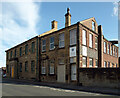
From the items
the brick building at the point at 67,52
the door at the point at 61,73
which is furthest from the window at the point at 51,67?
the door at the point at 61,73

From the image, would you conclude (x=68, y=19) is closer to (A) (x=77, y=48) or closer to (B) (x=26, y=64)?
(A) (x=77, y=48)

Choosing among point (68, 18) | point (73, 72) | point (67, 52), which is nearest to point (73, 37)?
point (67, 52)

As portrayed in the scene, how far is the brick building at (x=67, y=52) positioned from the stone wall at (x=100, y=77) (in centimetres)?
97

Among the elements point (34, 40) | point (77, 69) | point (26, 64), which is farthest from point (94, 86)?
point (26, 64)

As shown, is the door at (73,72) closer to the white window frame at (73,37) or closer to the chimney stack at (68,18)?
the white window frame at (73,37)

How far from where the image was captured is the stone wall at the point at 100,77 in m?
12.5

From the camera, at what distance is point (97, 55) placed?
66.7ft

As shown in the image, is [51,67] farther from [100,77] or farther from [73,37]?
[100,77]

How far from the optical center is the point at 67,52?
17.3 metres

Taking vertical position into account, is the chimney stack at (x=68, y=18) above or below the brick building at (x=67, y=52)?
above

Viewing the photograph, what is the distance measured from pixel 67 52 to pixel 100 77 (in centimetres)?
561

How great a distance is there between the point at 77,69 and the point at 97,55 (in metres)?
6.29

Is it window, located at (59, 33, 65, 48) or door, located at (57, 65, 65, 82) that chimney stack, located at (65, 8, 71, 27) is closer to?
window, located at (59, 33, 65, 48)

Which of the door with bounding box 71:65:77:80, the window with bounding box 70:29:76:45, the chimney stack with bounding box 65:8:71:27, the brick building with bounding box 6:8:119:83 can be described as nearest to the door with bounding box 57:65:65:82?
the brick building with bounding box 6:8:119:83
